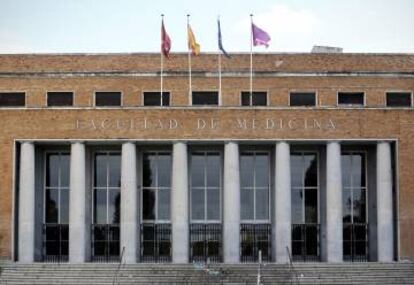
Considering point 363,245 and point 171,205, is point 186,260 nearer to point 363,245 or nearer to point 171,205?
point 171,205

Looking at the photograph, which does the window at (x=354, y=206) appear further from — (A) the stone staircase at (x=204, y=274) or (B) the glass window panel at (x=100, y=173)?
(B) the glass window panel at (x=100, y=173)

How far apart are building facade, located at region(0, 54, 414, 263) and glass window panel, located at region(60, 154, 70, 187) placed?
9cm

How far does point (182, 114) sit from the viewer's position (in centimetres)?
5162

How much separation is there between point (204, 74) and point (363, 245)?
44.2 feet

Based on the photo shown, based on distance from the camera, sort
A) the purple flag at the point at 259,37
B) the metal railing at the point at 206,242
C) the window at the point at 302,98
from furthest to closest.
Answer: the window at the point at 302,98, the metal railing at the point at 206,242, the purple flag at the point at 259,37

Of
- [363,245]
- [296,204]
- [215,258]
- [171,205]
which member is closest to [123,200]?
[171,205]

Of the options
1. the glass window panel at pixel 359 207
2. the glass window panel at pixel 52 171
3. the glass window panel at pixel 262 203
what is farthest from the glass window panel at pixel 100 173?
the glass window panel at pixel 359 207

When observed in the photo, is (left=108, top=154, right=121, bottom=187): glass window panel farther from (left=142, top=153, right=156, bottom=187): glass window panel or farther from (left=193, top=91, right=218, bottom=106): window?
(left=193, top=91, right=218, bottom=106): window

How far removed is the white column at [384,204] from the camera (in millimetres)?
51344

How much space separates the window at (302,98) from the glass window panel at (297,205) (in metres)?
4.98

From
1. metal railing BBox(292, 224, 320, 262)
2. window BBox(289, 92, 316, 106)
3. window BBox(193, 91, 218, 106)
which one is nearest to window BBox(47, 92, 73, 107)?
window BBox(193, 91, 218, 106)

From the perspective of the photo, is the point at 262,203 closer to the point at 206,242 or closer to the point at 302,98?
the point at 206,242

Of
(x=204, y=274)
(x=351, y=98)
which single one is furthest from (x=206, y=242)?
(x=351, y=98)

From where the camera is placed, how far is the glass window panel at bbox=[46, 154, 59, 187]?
54.6 meters
